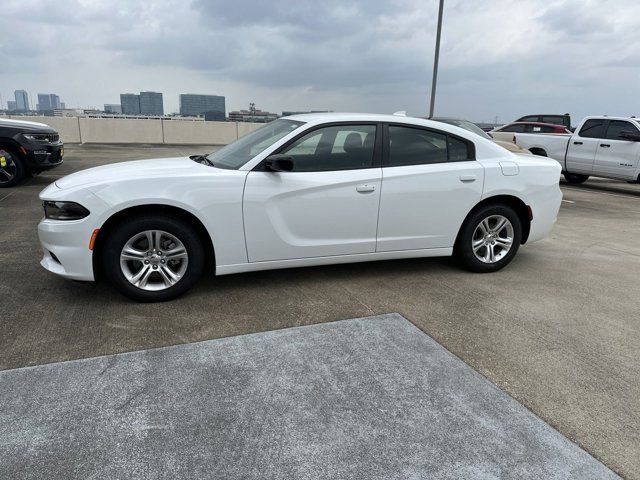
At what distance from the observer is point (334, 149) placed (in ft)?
13.7

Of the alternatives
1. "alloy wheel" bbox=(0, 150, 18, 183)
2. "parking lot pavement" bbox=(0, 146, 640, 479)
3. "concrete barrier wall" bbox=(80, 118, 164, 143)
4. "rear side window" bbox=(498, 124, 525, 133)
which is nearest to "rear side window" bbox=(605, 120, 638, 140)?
"rear side window" bbox=(498, 124, 525, 133)

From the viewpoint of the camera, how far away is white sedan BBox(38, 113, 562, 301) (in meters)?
3.61

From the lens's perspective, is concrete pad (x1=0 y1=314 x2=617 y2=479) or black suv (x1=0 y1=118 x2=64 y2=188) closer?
concrete pad (x1=0 y1=314 x2=617 y2=479)

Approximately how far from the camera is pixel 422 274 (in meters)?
4.73

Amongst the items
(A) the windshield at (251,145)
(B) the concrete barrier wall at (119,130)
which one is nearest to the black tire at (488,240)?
(A) the windshield at (251,145)

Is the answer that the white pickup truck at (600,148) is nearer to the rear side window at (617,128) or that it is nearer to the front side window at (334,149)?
the rear side window at (617,128)

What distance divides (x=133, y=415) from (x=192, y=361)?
0.57 m

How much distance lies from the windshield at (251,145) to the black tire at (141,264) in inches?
26.9

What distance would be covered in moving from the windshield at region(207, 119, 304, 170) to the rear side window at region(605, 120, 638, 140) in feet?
33.8

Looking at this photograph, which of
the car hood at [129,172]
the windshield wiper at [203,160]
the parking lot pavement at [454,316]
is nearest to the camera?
the parking lot pavement at [454,316]

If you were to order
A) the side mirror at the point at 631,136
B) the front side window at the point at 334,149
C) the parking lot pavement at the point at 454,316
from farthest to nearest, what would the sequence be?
1. the side mirror at the point at 631,136
2. the front side window at the point at 334,149
3. the parking lot pavement at the point at 454,316

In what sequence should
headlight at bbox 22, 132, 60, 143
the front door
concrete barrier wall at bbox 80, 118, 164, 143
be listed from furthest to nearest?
concrete barrier wall at bbox 80, 118, 164, 143, headlight at bbox 22, 132, 60, 143, the front door

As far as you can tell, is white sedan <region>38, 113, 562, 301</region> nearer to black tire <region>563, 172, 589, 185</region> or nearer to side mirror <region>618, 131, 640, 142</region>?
side mirror <region>618, 131, 640, 142</region>

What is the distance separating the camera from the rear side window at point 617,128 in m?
11.3
